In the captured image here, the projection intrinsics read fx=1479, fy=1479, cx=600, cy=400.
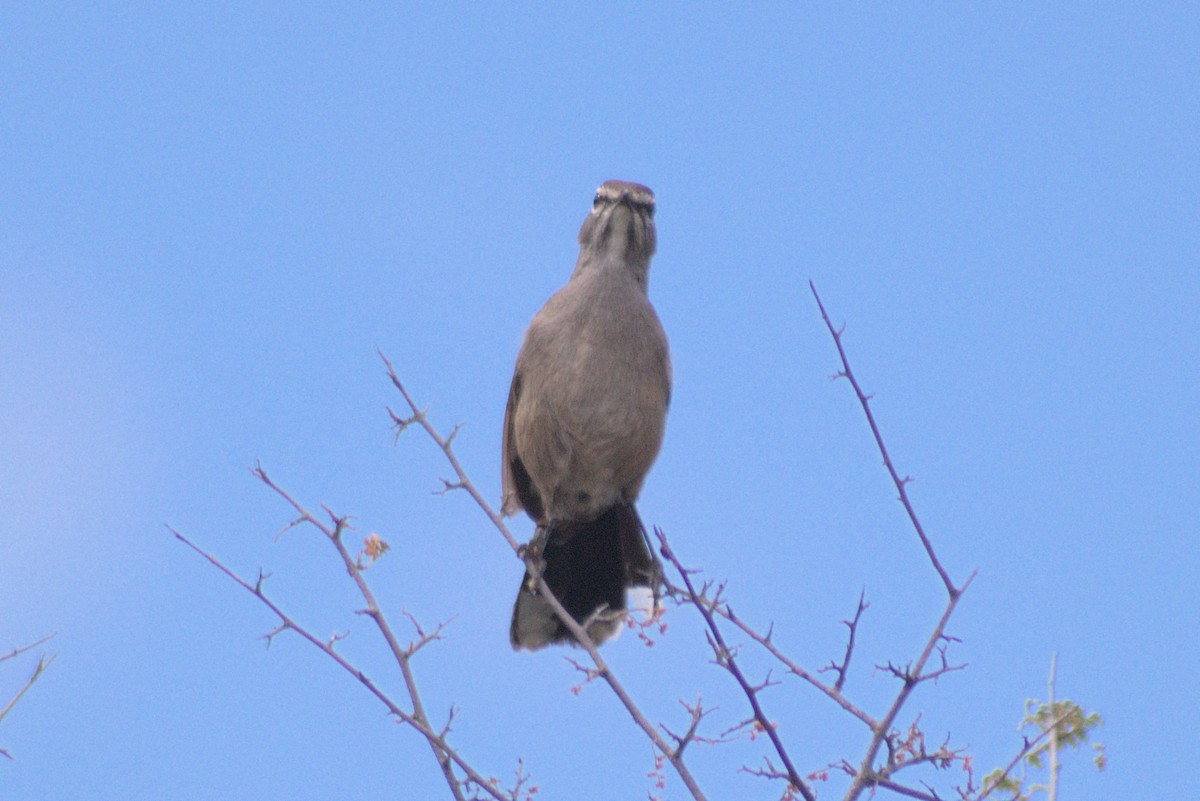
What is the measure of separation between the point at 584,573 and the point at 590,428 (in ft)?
2.62

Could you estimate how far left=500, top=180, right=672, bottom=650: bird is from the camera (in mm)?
5957

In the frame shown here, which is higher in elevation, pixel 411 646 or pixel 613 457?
pixel 613 457

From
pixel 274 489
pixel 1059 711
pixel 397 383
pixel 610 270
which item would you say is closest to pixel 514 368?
pixel 610 270

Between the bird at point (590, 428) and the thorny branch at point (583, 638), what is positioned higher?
the bird at point (590, 428)

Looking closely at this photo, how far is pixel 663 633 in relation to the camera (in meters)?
3.97

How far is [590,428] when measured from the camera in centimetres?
592

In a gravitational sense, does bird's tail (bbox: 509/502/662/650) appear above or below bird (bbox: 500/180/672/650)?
below

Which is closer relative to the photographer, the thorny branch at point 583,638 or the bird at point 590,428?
the thorny branch at point 583,638

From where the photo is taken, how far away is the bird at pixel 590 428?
235 inches

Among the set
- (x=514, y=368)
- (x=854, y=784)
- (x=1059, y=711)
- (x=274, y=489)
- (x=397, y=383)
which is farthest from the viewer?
(x=514, y=368)

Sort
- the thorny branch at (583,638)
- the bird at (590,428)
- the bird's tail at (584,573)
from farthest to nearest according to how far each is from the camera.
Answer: the bird's tail at (584,573)
the bird at (590,428)
the thorny branch at (583,638)

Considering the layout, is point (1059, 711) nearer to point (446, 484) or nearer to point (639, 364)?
point (446, 484)

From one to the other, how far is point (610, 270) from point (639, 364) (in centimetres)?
60

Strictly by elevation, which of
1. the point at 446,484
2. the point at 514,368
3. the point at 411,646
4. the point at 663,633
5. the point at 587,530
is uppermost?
the point at 514,368
